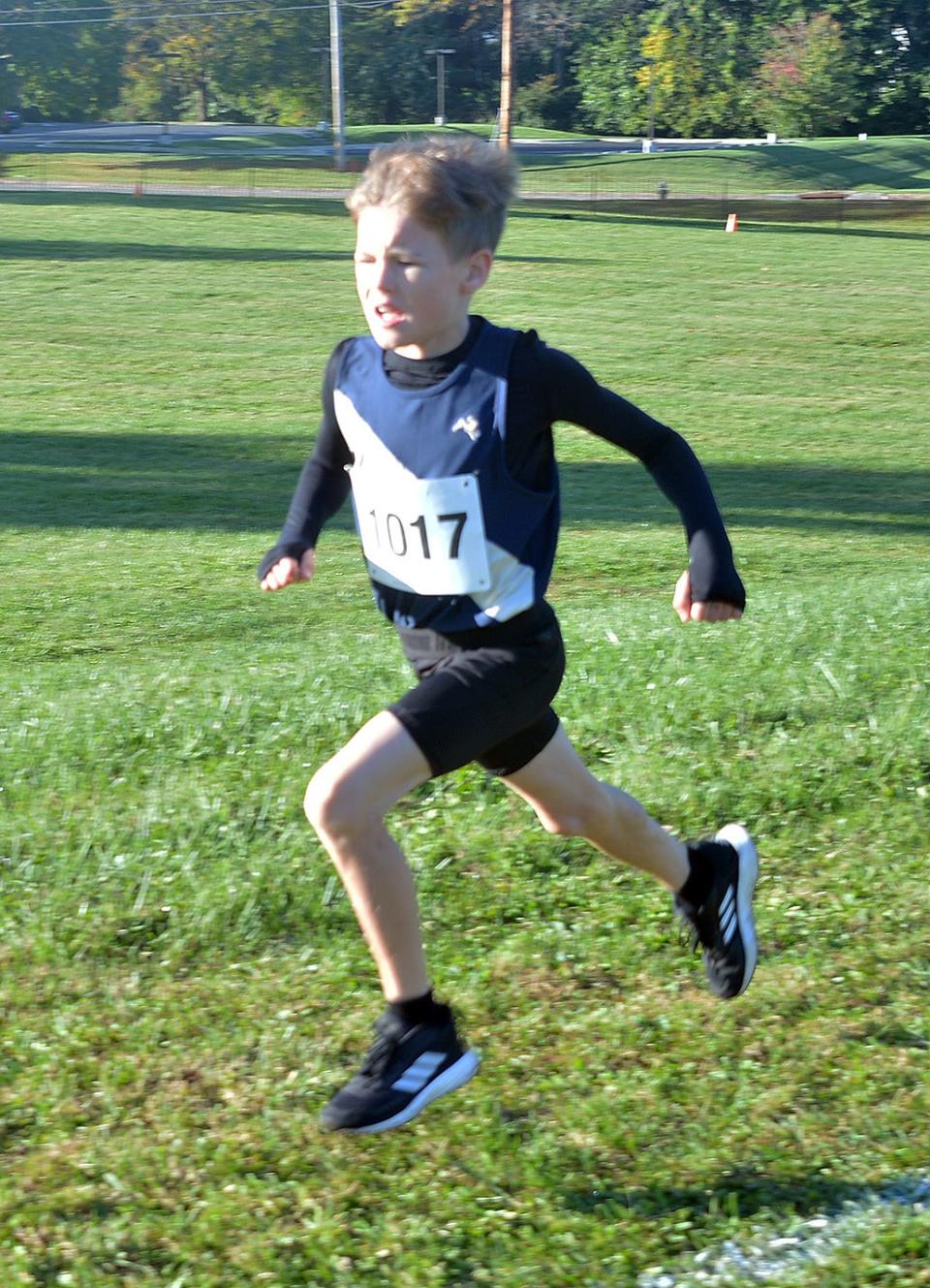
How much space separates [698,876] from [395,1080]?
1.01m

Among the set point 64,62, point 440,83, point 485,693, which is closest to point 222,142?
point 440,83

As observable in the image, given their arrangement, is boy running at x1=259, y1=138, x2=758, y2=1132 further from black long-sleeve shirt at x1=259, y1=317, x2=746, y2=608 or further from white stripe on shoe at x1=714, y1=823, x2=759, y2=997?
white stripe on shoe at x1=714, y1=823, x2=759, y2=997

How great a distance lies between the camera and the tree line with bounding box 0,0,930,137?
69.5 metres

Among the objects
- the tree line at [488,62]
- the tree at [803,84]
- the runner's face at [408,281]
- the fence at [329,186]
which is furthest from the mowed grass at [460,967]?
the tree line at [488,62]

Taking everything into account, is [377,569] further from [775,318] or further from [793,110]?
[793,110]

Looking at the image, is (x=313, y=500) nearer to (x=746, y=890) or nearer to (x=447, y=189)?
(x=447, y=189)

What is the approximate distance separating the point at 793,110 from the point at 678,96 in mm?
5489

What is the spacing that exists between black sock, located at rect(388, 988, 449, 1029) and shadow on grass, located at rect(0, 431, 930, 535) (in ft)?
32.9

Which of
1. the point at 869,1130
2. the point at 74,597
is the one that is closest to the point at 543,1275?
the point at 869,1130

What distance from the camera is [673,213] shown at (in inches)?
1759

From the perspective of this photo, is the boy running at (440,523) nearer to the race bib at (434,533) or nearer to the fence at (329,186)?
the race bib at (434,533)

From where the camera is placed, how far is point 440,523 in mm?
3242

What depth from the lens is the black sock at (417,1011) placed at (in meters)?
3.22

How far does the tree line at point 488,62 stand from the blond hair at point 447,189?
69.8 m
